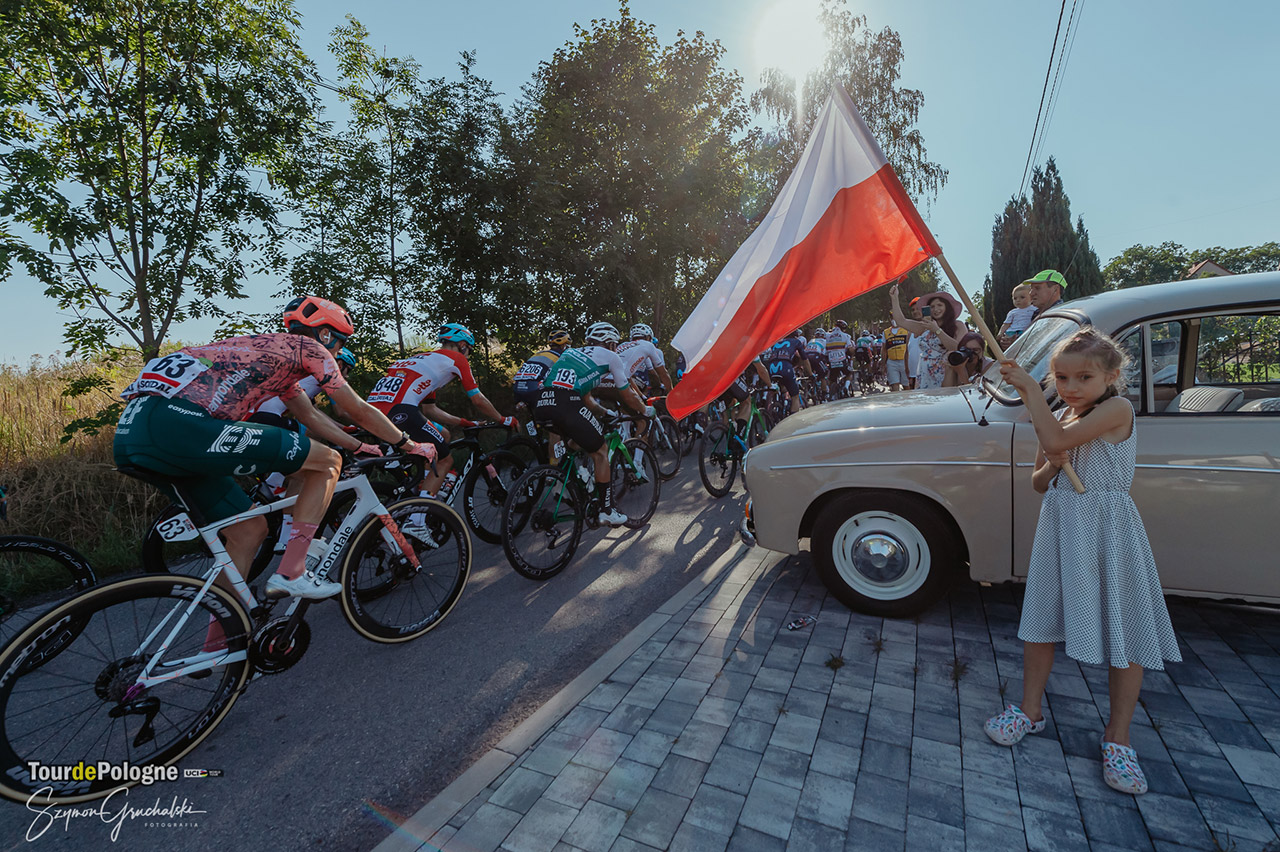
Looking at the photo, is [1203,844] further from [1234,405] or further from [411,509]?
[411,509]

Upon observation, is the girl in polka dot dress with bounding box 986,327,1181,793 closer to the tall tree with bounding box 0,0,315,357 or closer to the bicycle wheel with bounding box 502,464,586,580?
the bicycle wheel with bounding box 502,464,586,580

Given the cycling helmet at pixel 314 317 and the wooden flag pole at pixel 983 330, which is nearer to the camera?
the wooden flag pole at pixel 983 330

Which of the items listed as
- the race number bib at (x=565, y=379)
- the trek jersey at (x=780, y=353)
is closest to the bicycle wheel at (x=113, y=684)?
the race number bib at (x=565, y=379)

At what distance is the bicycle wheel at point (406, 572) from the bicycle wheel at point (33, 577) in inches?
78.3

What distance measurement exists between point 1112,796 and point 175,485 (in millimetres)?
4273

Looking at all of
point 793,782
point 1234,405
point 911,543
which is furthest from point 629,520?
point 1234,405

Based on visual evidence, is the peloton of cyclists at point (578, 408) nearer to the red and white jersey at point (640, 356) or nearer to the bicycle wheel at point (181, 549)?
the red and white jersey at point (640, 356)

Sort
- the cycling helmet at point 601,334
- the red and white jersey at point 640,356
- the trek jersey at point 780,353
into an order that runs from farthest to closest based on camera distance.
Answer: the trek jersey at point 780,353, the red and white jersey at point 640,356, the cycling helmet at point 601,334

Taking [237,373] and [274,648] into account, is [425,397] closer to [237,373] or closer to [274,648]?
[237,373]

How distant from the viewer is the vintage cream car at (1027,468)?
279cm

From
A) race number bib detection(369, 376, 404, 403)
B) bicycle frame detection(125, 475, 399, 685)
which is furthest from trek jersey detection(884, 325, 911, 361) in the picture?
bicycle frame detection(125, 475, 399, 685)

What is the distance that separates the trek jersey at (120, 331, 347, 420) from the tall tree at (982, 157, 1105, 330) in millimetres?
46476

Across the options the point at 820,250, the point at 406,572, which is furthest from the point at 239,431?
the point at 820,250

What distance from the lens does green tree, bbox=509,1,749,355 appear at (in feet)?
38.4
